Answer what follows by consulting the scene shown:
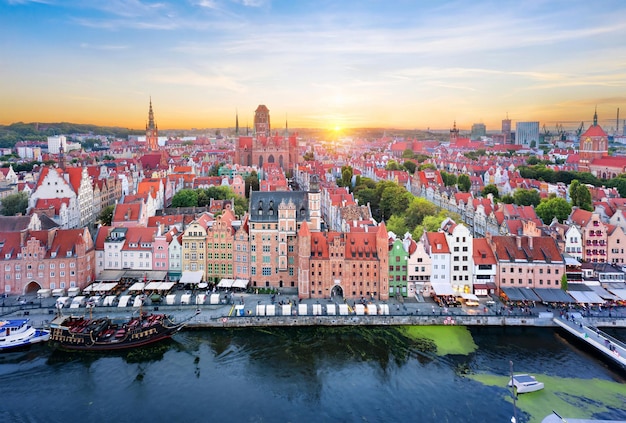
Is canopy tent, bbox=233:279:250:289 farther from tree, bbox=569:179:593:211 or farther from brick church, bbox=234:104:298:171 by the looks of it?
brick church, bbox=234:104:298:171

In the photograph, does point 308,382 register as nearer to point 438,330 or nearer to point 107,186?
point 438,330

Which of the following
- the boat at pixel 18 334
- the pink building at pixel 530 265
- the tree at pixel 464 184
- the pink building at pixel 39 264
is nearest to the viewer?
the boat at pixel 18 334

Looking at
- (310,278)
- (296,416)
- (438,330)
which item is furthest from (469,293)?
(296,416)

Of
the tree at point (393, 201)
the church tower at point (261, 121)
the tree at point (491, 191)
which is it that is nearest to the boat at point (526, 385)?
the tree at point (393, 201)

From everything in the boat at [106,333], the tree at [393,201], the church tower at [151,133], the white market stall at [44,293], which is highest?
the church tower at [151,133]

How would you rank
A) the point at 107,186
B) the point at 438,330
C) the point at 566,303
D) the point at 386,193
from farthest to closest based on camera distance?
the point at 107,186, the point at 386,193, the point at 566,303, the point at 438,330

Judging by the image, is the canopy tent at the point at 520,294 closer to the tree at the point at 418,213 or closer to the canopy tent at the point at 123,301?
the tree at the point at 418,213
